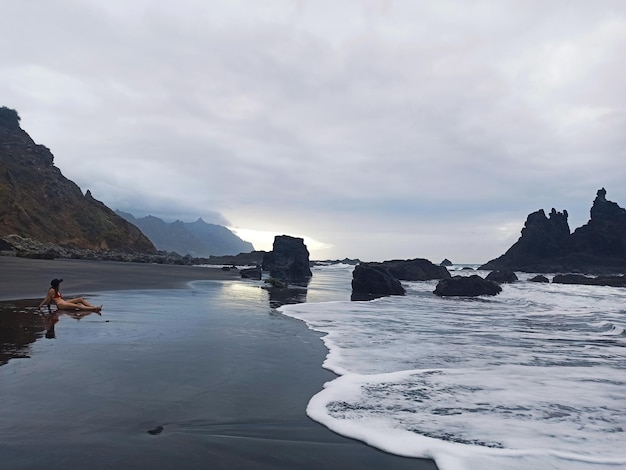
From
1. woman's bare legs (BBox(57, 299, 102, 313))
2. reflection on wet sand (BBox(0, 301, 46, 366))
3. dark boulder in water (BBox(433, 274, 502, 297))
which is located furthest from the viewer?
dark boulder in water (BBox(433, 274, 502, 297))

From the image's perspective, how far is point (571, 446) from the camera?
5.41m

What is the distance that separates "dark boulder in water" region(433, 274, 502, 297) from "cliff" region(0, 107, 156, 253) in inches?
2974

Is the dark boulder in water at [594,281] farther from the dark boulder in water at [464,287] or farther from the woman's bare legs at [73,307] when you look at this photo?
the woman's bare legs at [73,307]

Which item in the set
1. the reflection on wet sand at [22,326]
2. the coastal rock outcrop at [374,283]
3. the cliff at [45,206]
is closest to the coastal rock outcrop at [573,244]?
the coastal rock outcrop at [374,283]

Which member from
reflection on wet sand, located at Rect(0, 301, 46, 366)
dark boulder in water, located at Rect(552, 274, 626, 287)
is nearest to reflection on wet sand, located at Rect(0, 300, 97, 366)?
reflection on wet sand, located at Rect(0, 301, 46, 366)

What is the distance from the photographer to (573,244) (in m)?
106

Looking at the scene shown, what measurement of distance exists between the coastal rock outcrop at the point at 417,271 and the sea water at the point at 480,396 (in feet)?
156

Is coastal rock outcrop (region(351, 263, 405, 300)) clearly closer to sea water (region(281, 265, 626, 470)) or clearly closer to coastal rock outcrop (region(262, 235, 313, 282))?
sea water (region(281, 265, 626, 470))

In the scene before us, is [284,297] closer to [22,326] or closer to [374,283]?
[374,283]

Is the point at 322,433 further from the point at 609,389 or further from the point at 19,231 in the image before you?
the point at 19,231

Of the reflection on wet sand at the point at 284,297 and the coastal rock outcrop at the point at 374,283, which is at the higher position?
the coastal rock outcrop at the point at 374,283

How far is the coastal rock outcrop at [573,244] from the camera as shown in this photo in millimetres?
97688

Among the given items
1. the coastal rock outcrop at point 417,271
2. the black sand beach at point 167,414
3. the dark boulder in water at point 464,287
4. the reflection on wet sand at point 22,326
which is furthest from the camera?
the coastal rock outcrop at point 417,271

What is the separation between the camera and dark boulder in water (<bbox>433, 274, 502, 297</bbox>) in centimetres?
3656
